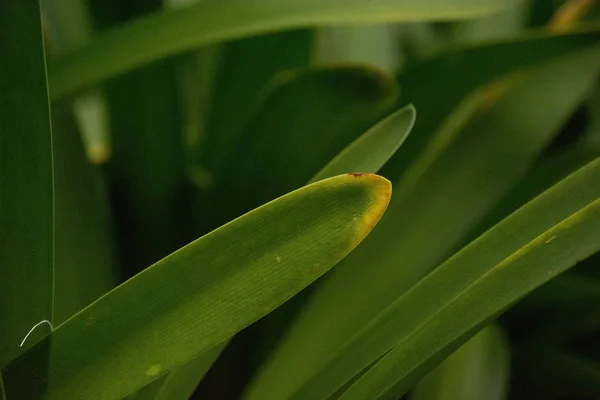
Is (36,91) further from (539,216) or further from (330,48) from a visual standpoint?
(330,48)

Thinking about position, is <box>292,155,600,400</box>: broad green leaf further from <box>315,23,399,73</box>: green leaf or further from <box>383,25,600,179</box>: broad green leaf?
<box>315,23,399,73</box>: green leaf

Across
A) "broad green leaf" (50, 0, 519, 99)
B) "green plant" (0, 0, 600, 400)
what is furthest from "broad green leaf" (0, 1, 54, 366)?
"broad green leaf" (50, 0, 519, 99)

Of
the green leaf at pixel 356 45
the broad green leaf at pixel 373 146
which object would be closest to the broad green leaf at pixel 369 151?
the broad green leaf at pixel 373 146

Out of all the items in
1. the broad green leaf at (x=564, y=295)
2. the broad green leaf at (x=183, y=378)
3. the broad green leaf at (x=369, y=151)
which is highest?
the broad green leaf at (x=369, y=151)

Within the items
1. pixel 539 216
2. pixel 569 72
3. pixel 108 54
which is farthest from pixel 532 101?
pixel 108 54

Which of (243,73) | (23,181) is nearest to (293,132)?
(243,73)

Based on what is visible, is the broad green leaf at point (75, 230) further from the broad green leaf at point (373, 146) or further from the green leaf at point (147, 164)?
the broad green leaf at point (373, 146)
